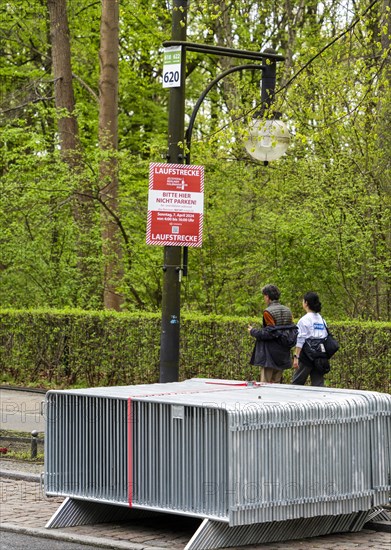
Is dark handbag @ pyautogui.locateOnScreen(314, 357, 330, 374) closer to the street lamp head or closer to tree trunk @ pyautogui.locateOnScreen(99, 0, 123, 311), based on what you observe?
the street lamp head

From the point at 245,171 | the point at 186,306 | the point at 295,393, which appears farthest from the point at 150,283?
the point at 295,393

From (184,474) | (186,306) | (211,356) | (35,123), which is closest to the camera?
(184,474)

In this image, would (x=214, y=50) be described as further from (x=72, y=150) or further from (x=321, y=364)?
(x=72, y=150)

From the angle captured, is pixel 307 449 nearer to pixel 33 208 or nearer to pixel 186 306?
pixel 186 306

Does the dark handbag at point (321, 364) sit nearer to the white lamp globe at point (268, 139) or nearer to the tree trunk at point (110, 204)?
the white lamp globe at point (268, 139)

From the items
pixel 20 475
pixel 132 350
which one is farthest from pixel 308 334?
pixel 132 350

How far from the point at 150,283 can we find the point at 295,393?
1288cm

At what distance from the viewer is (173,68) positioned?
44.5ft

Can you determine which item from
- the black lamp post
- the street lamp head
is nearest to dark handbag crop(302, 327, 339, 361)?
the black lamp post

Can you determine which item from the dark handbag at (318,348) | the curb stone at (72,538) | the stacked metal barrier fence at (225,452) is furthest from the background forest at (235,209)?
the curb stone at (72,538)

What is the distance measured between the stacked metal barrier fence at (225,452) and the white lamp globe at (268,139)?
496cm

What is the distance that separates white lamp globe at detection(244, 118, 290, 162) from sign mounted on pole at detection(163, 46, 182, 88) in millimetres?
1203

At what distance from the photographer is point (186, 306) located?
71.7 feet

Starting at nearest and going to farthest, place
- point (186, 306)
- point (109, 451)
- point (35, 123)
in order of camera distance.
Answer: point (109, 451) → point (186, 306) → point (35, 123)
